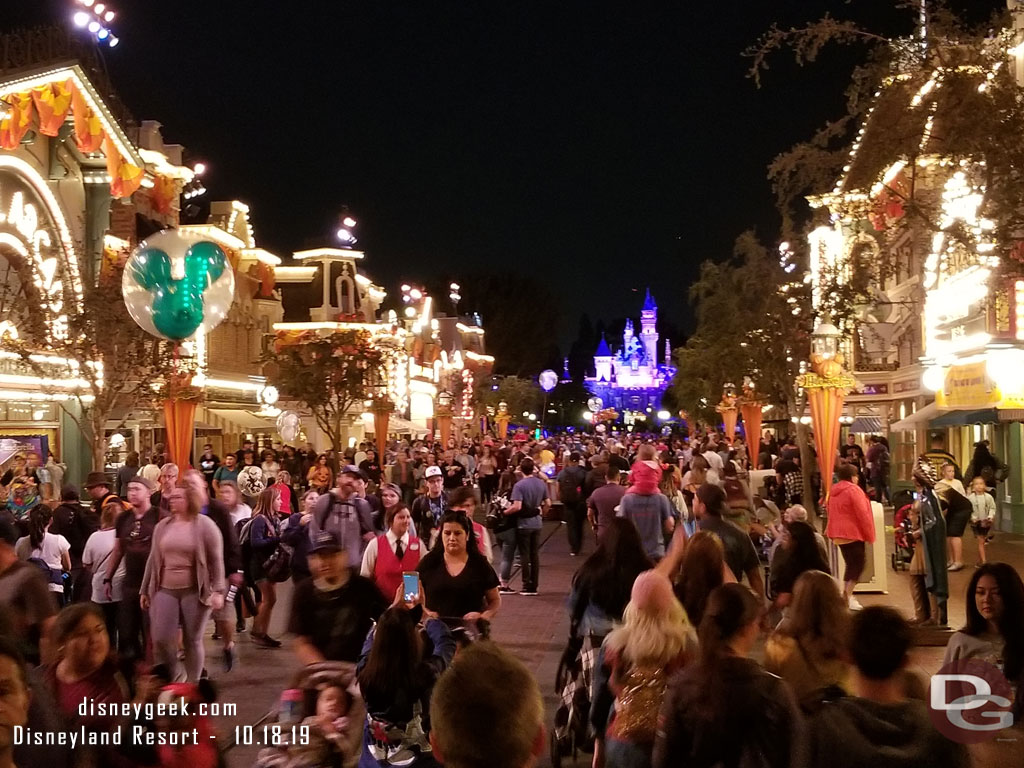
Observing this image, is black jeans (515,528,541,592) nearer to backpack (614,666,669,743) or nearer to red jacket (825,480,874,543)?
red jacket (825,480,874,543)

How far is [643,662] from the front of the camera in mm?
4852

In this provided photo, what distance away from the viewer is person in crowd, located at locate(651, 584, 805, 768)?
362 cm

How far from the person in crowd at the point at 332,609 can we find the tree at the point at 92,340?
1589 centimetres

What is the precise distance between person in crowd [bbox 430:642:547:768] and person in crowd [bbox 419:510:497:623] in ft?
11.4

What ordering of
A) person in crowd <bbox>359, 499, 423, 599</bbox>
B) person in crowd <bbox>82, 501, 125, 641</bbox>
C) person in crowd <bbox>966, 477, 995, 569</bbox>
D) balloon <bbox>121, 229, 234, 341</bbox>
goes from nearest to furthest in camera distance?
person in crowd <bbox>359, 499, 423, 599</bbox> → person in crowd <bbox>82, 501, 125, 641</bbox> → balloon <bbox>121, 229, 234, 341</bbox> → person in crowd <bbox>966, 477, 995, 569</bbox>

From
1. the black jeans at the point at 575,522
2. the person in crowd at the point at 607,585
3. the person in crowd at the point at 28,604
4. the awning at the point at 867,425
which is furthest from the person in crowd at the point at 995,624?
the awning at the point at 867,425

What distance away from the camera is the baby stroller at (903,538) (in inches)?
522

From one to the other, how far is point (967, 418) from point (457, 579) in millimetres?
16100

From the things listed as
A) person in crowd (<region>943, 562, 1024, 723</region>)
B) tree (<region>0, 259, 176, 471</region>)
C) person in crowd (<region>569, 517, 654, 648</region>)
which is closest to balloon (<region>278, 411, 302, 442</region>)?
tree (<region>0, 259, 176, 471</region>)

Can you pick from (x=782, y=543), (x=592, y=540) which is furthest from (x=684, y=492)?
(x=782, y=543)

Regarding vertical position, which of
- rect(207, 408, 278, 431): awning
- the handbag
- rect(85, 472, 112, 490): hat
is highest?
rect(207, 408, 278, 431): awning

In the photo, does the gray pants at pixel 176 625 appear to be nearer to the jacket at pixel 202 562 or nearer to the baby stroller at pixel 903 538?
the jacket at pixel 202 562

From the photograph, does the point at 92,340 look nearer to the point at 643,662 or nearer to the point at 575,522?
the point at 575,522

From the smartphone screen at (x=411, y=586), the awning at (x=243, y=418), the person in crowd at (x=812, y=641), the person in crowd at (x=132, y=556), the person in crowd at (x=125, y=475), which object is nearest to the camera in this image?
the person in crowd at (x=812, y=641)
